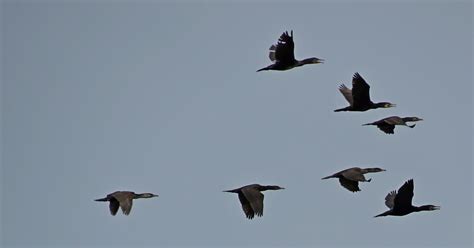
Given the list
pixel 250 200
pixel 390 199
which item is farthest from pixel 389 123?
pixel 250 200

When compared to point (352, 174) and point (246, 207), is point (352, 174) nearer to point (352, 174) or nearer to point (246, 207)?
point (352, 174)

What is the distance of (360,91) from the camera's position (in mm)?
40281

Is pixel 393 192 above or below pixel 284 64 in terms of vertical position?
below

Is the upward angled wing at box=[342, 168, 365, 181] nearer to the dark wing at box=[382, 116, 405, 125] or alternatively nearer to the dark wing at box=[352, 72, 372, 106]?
the dark wing at box=[382, 116, 405, 125]

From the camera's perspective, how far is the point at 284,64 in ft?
133

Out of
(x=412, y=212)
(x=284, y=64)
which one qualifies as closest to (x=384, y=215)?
(x=412, y=212)

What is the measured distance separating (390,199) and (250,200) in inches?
188

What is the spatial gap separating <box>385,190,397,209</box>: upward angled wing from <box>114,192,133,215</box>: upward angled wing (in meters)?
7.05

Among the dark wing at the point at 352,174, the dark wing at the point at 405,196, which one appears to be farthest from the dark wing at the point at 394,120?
the dark wing at the point at 405,196

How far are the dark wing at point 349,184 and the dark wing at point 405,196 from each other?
3.37ft

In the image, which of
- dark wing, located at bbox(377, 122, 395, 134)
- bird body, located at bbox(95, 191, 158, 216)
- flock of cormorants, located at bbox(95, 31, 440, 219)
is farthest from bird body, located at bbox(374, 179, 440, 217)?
bird body, located at bbox(95, 191, 158, 216)

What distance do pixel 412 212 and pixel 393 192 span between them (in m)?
1.71

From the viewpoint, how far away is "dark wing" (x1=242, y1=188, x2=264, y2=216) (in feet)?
125

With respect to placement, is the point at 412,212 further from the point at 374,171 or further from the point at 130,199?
the point at 130,199
